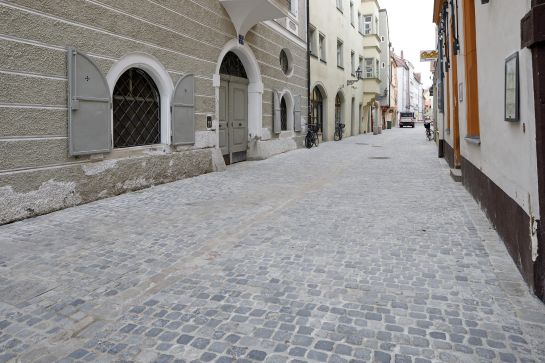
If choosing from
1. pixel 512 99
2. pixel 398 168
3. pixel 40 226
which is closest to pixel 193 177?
pixel 40 226

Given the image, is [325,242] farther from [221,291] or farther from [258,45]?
[258,45]

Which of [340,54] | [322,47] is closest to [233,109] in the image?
[322,47]

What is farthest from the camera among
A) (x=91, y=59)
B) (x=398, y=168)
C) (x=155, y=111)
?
(x=398, y=168)

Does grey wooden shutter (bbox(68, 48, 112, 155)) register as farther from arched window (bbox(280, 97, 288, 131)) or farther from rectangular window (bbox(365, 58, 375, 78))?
rectangular window (bbox(365, 58, 375, 78))

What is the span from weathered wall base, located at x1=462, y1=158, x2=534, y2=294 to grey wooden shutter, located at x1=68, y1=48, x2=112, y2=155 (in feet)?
19.0

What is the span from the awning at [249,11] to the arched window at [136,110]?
12.4ft

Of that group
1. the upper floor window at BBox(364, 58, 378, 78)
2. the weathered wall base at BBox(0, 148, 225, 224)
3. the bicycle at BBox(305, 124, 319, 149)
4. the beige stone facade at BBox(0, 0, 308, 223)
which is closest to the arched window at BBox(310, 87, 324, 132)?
the bicycle at BBox(305, 124, 319, 149)

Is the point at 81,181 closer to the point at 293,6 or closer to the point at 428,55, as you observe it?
the point at 293,6

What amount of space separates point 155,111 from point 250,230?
4712 mm

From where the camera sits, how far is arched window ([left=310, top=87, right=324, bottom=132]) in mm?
21484

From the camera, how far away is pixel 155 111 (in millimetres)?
8844

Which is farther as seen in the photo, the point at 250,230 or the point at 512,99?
the point at 250,230

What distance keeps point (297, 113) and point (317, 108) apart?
18.4ft

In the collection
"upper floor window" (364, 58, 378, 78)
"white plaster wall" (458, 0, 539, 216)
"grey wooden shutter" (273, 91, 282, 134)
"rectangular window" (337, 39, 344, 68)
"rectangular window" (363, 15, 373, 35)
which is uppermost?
"rectangular window" (363, 15, 373, 35)
